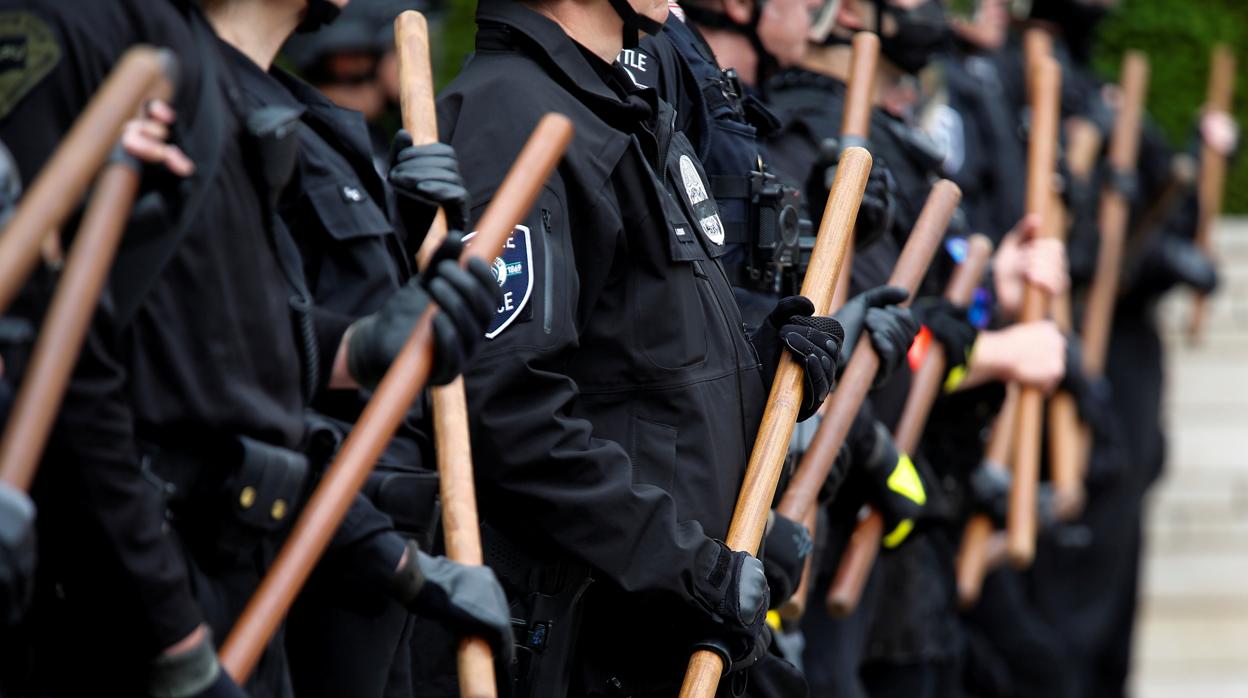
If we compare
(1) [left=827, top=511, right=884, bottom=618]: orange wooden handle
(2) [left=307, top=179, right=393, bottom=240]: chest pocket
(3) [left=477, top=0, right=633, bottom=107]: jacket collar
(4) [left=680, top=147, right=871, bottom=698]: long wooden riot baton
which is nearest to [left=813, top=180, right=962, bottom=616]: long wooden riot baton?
(1) [left=827, top=511, right=884, bottom=618]: orange wooden handle

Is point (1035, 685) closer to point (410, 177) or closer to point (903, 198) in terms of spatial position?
point (903, 198)

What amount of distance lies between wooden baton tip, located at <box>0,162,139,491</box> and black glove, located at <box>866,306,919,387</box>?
227cm

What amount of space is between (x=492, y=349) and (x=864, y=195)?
59.5 inches

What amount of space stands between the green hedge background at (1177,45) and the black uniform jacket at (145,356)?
26.1 feet

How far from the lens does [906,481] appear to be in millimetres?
→ 4887

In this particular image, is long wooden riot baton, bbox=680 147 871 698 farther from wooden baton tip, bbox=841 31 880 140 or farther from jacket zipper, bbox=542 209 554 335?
wooden baton tip, bbox=841 31 880 140

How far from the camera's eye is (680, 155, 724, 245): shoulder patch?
12.1ft

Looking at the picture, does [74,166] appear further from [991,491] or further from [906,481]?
[991,491]

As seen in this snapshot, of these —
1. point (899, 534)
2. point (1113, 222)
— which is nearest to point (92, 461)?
point (899, 534)

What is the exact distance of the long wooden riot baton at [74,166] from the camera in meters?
2.23

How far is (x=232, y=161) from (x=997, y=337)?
11.3 ft

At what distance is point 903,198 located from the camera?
522 centimetres

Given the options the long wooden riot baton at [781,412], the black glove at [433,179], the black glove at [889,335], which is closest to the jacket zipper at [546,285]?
the black glove at [433,179]

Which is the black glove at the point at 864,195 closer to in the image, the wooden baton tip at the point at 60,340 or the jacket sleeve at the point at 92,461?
the jacket sleeve at the point at 92,461
